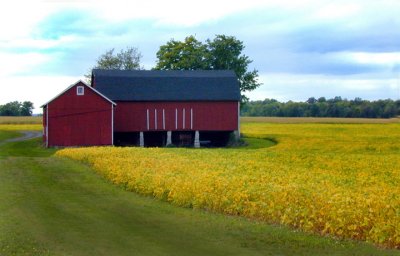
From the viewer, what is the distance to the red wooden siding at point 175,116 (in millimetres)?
62312

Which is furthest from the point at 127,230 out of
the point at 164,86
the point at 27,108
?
the point at 27,108

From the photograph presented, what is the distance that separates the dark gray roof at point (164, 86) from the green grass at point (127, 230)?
1537 inches

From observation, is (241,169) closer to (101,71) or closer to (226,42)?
(101,71)

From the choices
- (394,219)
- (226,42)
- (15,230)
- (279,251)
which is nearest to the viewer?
(279,251)

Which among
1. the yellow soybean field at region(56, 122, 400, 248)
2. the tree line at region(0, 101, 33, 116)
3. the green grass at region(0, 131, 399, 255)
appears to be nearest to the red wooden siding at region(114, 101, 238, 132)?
the yellow soybean field at region(56, 122, 400, 248)

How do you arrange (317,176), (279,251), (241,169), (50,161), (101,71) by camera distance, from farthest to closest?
(101,71)
(50,161)
(241,169)
(317,176)
(279,251)

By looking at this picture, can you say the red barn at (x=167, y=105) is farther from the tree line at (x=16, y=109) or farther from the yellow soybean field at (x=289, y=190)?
the tree line at (x=16, y=109)

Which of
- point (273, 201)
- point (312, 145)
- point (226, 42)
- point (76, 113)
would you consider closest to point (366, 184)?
point (273, 201)

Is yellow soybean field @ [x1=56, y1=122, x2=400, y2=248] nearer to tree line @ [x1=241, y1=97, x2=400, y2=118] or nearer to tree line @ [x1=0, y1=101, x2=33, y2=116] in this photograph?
tree line @ [x1=241, y1=97, x2=400, y2=118]

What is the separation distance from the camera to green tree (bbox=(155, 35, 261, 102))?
80.8 metres

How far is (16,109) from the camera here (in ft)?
605

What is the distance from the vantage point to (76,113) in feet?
192

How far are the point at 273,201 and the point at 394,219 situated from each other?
13.8 ft

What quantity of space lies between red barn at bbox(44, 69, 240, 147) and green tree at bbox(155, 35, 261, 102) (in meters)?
14.8
